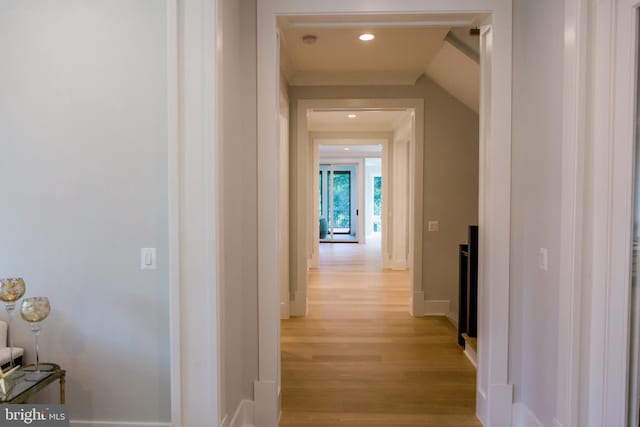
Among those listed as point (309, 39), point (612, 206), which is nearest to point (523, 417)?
point (612, 206)

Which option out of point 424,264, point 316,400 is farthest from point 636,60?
point 424,264

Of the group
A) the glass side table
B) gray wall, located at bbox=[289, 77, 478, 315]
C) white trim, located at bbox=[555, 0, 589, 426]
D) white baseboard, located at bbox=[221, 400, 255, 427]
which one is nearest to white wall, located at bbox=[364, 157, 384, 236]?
gray wall, located at bbox=[289, 77, 478, 315]

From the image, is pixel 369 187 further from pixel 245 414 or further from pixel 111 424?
pixel 111 424

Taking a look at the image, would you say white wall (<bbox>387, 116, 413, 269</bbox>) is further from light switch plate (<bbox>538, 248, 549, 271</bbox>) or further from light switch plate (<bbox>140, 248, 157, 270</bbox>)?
light switch plate (<bbox>140, 248, 157, 270</bbox>)

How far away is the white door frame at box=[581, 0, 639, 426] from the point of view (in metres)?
1.59

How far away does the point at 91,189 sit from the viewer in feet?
6.52

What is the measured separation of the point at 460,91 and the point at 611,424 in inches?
131

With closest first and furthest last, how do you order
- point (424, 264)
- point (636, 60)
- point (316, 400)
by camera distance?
point (636, 60)
point (316, 400)
point (424, 264)

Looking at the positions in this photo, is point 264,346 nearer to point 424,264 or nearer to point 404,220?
point 424,264

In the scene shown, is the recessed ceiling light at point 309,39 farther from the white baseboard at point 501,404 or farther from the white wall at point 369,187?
the white wall at point 369,187

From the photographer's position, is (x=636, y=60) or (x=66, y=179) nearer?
(x=636, y=60)

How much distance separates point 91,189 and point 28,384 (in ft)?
2.94

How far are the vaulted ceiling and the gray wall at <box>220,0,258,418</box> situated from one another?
0.37 metres

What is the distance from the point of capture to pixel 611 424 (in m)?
1.67
